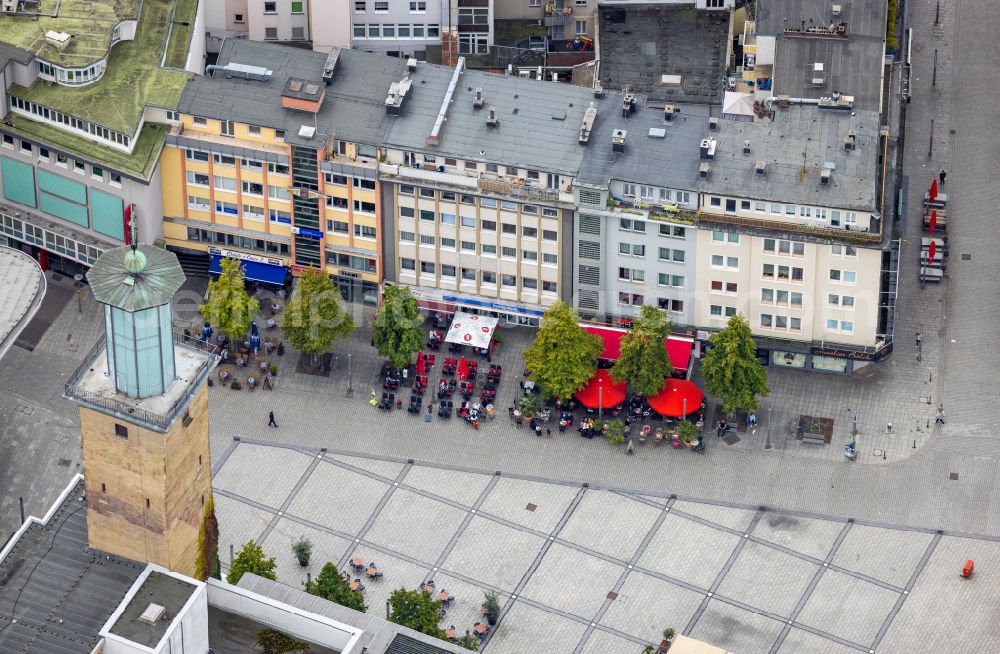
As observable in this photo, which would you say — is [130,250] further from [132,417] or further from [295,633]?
[295,633]

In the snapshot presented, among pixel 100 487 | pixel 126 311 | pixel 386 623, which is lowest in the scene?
pixel 386 623

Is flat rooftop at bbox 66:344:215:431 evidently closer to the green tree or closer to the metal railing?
the metal railing

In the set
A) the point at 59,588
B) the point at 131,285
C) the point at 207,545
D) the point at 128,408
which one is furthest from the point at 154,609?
the point at 131,285

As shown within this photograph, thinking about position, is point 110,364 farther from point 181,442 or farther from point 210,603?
point 210,603

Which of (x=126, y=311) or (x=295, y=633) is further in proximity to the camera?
(x=295, y=633)

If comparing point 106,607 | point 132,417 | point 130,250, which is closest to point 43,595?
point 106,607

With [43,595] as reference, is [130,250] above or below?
above

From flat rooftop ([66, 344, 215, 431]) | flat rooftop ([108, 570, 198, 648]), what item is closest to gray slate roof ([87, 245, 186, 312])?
flat rooftop ([66, 344, 215, 431])
